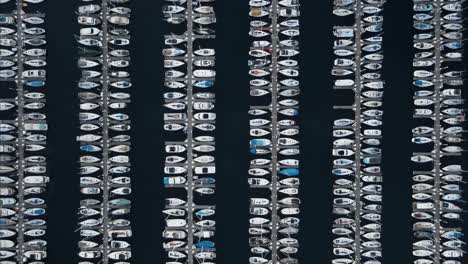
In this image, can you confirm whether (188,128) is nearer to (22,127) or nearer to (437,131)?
(22,127)

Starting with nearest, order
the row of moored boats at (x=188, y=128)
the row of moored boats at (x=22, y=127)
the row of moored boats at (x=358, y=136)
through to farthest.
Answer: the row of moored boats at (x=22, y=127), the row of moored boats at (x=188, y=128), the row of moored boats at (x=358, y=136)

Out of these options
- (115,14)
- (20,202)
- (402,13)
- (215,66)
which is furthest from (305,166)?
(20,202)

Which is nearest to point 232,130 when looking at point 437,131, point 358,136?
point 358,136

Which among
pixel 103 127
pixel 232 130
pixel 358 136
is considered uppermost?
pixel 103 127

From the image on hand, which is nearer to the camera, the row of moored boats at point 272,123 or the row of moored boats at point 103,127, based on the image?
the row of moored boats at point 103,127

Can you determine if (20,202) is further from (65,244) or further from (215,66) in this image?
(215,66)

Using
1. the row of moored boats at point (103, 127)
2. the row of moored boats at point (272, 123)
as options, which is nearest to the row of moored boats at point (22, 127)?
the row of moored boats at point (103, 127)

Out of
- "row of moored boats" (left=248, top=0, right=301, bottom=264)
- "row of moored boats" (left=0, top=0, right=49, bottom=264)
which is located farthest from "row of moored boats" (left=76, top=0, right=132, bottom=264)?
"row of moored boats" (left=248, top=0, right=301, bottom=264)

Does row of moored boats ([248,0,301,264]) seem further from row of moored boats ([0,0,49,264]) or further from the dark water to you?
row of moored boats ([0,0,49,264])

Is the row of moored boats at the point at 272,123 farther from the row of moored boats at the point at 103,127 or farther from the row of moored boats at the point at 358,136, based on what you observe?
the row of moored boats at the point at 103,127
